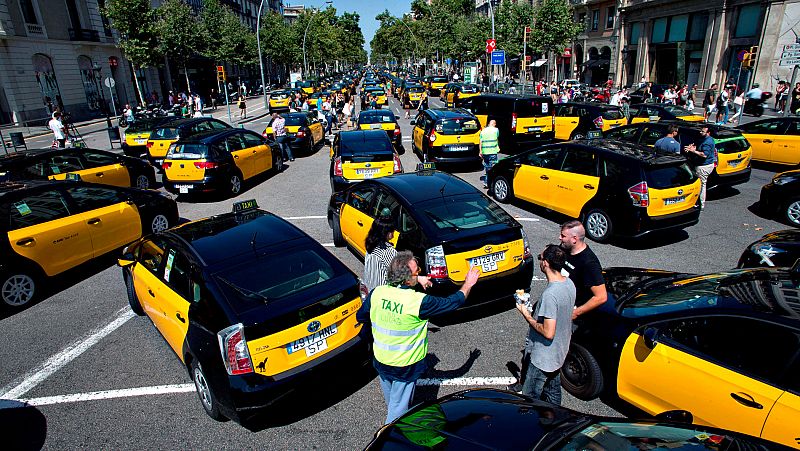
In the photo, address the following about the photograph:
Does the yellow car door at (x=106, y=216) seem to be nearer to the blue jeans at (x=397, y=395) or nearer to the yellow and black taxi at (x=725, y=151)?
the blue jeans at (x=397, y=395)

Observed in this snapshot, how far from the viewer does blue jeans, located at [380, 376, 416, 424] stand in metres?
3.46

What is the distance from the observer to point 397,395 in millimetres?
3484

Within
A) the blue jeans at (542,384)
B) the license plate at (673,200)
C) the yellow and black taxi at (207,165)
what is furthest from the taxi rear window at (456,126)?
the blue jeans at (542,384)

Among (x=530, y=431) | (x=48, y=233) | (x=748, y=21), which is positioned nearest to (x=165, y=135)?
(x=48, y=233)

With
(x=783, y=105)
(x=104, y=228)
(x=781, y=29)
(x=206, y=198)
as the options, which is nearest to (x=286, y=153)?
(x=206, y=198)

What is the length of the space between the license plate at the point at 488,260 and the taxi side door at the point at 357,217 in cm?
189

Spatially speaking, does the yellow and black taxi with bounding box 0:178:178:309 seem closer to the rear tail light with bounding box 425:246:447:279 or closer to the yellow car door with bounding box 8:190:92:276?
the yellow car door with bounding box 8:190:92:276

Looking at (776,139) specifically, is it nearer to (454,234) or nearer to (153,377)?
(454,234)

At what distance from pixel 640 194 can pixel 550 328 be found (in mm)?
4996

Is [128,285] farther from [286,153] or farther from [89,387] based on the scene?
[286,153]

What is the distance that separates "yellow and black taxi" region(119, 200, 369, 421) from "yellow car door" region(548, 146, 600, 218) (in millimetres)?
5556

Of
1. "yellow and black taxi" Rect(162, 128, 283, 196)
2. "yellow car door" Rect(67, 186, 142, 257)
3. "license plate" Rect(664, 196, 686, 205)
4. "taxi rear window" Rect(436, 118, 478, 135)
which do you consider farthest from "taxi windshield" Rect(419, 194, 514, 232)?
"taxi rear window" Rect(436, 118, 478, 135)

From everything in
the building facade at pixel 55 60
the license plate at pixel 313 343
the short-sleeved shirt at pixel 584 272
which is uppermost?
the building facade at pixel 55 60

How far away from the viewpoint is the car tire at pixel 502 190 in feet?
34.1
